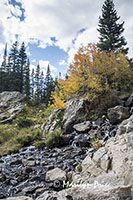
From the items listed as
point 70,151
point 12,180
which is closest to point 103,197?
point 12,180

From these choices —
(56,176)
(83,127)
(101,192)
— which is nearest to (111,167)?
(101,192)

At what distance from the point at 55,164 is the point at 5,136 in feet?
27.7

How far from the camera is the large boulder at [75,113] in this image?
10.6 m

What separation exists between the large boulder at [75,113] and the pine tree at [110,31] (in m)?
12.5

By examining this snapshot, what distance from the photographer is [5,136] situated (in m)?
12.2

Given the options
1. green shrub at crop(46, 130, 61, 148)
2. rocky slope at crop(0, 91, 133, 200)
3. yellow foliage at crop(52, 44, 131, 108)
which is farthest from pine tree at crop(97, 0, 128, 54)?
green shrub at crop(46, 130, 61, 148)

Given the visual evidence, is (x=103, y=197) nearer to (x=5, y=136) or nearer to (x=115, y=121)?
(x=115, y=121)

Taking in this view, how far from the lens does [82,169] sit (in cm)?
439

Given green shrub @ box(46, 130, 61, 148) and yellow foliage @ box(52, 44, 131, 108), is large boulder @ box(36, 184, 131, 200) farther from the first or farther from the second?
yellow foliage @ box(52, 44, 131, 108)

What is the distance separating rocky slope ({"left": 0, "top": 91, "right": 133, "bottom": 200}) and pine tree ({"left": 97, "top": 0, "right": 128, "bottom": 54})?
11802 mm

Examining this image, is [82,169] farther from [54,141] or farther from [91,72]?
[91,72]

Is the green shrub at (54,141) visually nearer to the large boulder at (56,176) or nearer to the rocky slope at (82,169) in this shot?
the rocky slope at (82,169)

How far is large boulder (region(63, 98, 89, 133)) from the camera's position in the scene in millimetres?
10609

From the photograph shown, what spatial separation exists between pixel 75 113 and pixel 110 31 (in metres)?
16.8
